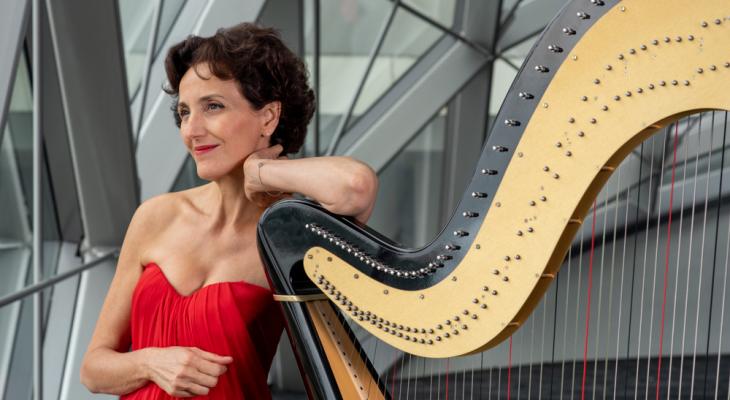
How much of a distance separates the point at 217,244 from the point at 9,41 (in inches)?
68.3

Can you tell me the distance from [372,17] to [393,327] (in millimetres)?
8110

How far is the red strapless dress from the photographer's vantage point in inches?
103

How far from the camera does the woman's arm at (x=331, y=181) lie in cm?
239

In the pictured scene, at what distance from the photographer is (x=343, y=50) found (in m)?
10.1

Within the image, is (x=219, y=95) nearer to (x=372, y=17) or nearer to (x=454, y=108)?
(x=372, y=17)

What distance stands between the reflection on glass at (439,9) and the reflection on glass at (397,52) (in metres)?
0.12

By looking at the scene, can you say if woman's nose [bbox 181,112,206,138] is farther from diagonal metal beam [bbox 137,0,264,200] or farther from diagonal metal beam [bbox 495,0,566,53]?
diagonal metal beam [bbox 495,0,566,53]

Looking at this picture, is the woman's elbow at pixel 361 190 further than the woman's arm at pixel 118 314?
No

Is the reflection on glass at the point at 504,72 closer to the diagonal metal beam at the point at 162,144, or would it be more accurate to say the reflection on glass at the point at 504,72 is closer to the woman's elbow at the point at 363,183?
the diagonal metal beam at the point at 162,144

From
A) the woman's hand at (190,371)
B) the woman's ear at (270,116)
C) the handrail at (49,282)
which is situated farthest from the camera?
the handrail at (49,282)

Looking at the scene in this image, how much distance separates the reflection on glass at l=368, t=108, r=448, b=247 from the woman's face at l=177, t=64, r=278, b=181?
8.97 metres

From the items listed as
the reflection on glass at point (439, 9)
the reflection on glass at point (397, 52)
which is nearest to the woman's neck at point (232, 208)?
the reflection on glass at point (397, 52)

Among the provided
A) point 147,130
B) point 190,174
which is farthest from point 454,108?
point 147,130

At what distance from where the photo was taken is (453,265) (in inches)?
86.7
